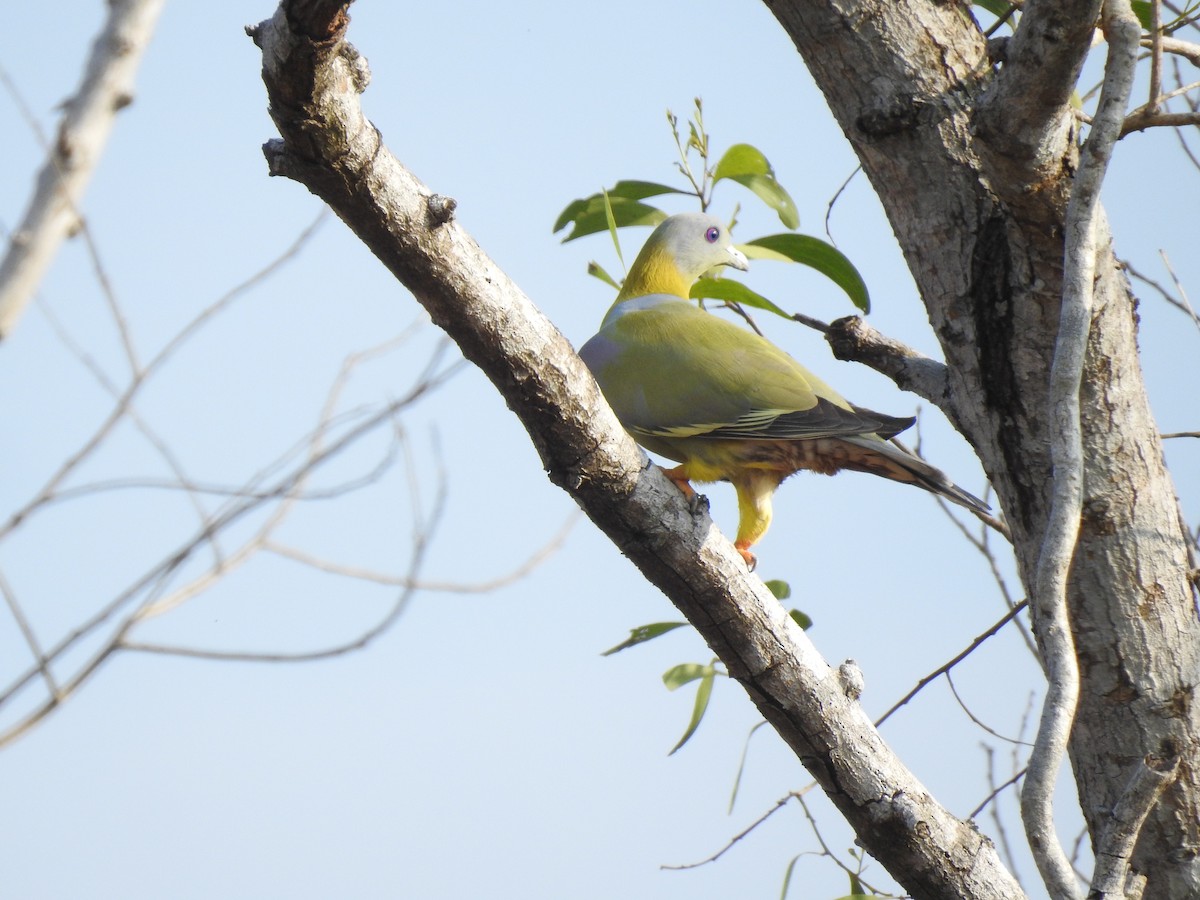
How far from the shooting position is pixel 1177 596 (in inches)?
86.6

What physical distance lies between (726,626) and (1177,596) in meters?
0.85

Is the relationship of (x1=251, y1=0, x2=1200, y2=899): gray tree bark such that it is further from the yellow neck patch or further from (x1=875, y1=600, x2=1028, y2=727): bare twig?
the yellow neck patch

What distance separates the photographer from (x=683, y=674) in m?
2.99

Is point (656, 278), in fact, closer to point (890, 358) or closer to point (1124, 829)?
point (890, 358)

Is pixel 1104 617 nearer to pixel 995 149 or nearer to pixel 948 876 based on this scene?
pixel 948 876

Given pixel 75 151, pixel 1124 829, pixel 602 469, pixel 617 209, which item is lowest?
pixel 1124 829

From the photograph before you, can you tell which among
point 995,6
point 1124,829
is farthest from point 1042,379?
point 995,6

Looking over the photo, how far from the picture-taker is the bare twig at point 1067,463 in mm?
1731

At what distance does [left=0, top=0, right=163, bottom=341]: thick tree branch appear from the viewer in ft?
4.79

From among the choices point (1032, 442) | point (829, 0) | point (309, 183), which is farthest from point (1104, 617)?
point (309, 183)

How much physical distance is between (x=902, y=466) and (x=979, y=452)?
68 cm

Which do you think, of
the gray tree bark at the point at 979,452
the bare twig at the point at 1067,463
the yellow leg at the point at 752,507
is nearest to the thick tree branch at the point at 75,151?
the gray tree bark at the point at 979,452

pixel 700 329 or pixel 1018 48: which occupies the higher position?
pixel 700 329

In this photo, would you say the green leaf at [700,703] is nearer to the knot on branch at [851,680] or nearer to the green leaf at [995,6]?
the knot on branch at [851,680]
